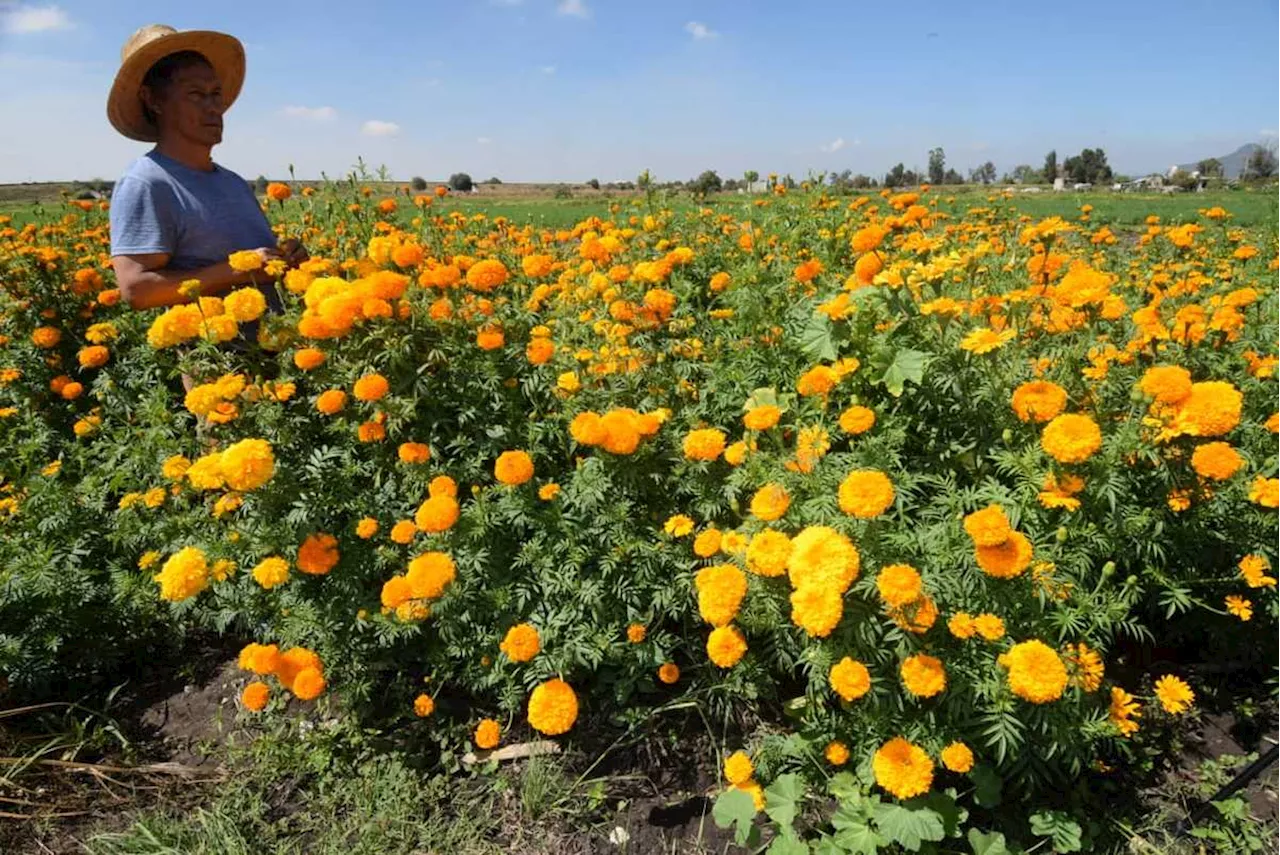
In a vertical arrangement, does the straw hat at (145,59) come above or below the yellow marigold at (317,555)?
above

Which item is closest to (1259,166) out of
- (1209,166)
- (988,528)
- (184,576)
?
(1209,166)

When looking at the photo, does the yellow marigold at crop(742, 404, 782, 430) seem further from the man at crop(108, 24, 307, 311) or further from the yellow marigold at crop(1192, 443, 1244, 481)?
the man at crop(108, 24, 307, 311)

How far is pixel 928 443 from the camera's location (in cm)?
206

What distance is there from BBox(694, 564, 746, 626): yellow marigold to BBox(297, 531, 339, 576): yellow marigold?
105 cm

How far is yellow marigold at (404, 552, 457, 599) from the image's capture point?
69.9 inches

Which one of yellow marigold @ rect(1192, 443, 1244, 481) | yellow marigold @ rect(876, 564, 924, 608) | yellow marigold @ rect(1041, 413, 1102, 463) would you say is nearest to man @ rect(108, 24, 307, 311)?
yellow marigold @ rect(876, 564, 924, 608)

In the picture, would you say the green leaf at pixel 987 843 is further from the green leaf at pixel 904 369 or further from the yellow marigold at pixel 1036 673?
the green leaf at pixel 904 369

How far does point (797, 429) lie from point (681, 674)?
898 millimetres

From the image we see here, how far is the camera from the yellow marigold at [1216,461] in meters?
1.62

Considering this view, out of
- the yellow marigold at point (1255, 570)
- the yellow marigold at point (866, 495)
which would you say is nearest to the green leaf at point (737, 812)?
the yellow marigold at point (866, 495)

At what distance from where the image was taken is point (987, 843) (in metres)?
1.67

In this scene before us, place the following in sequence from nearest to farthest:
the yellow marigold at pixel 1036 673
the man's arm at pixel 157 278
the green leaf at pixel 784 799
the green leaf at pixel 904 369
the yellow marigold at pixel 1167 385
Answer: the yellow marigold at pixel 1036 673 < the yellow marigold at pixel 1167 385 < the green leaf at pixel 784 799 < the green leaf at pixel 904 369 < the man's arm at pixel 157 278

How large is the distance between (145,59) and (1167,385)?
11.4 ft

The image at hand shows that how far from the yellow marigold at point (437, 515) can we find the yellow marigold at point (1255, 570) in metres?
2.15
